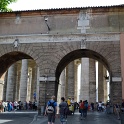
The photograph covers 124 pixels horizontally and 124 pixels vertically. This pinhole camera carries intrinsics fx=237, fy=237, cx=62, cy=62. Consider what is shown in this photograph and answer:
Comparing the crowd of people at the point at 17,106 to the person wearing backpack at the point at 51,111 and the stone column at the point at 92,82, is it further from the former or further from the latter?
the person wearing backpack at the point at 51,111

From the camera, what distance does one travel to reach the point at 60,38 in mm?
20094

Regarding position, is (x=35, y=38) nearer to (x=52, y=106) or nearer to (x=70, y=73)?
(x=52, y=106)

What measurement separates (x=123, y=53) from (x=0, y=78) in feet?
39.0

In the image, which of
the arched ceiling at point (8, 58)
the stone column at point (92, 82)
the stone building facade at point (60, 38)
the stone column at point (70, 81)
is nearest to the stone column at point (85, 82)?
the stone column at point (92, 82)

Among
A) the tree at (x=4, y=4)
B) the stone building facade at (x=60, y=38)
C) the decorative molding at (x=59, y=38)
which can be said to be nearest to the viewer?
the tree at (x=4, y=4)

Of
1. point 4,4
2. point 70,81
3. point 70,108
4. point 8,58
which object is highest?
point 4,4

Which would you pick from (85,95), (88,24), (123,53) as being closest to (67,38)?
(88,24)

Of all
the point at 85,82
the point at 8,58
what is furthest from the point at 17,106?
the point at 8,58

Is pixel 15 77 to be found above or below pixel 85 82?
above

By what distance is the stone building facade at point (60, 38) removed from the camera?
1944cm

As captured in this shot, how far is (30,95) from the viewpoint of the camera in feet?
153

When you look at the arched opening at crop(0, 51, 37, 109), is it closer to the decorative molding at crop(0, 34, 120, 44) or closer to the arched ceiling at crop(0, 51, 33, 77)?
the arched ceiling at crop(0, 51, 33, 77)

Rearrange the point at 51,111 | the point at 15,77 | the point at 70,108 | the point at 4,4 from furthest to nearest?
the point at 15,77 → the point at 70,108 → the point at 4,4 → the point at 51,111

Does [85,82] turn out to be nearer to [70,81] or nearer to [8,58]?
[70,81]
